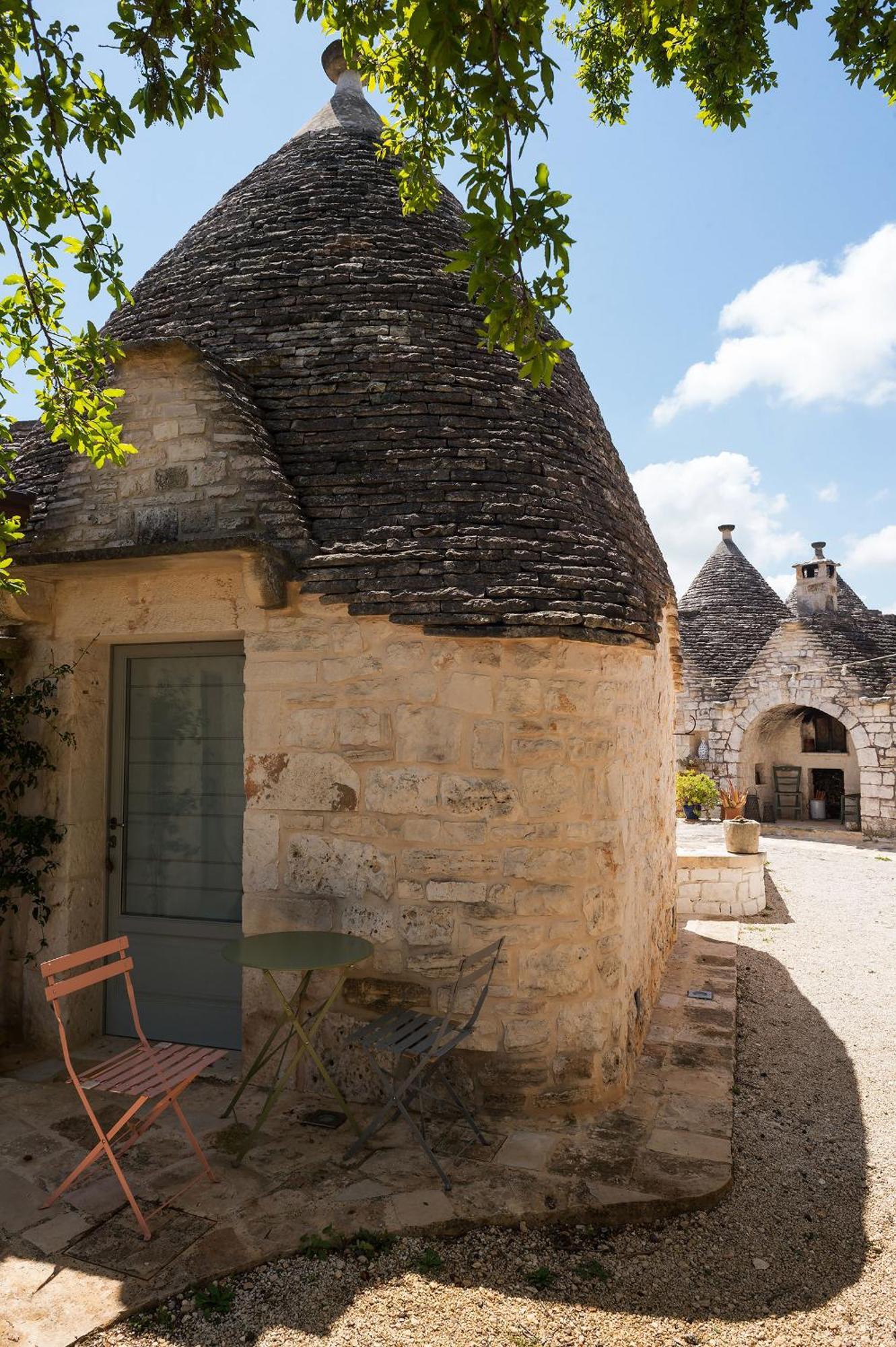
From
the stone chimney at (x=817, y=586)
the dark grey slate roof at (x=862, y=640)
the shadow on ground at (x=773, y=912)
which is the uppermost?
the stone chimney at (x=817, y=586)

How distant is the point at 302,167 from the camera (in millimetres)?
6531

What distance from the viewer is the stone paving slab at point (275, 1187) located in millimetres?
2795

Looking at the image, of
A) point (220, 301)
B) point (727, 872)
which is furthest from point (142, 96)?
point (727, 872)

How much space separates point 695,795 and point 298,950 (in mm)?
13801

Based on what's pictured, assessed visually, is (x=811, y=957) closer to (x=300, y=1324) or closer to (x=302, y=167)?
(x=300, y=1324)

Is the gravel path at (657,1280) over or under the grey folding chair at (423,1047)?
under

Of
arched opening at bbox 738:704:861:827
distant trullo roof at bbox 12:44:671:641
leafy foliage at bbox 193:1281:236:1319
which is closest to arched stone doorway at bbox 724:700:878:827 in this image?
arched opening at bbox 738:704:861:827

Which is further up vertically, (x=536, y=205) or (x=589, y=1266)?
(x=536, y=205)

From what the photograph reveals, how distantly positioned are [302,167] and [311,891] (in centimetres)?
564

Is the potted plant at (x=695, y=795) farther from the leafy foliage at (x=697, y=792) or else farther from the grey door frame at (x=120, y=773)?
the grey door frame at (x=120, y=773)

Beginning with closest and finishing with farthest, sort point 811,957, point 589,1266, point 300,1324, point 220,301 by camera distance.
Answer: point 300,1324 → point 589,1266 → point 220,301 → point 811,957

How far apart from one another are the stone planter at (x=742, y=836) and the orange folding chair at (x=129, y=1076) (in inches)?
318

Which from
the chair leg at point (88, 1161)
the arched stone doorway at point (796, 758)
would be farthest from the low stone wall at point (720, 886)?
the arched stone doorway at point (796, 758)

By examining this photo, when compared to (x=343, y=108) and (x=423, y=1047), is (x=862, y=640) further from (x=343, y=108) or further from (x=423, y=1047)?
(x=423, y=1047)
